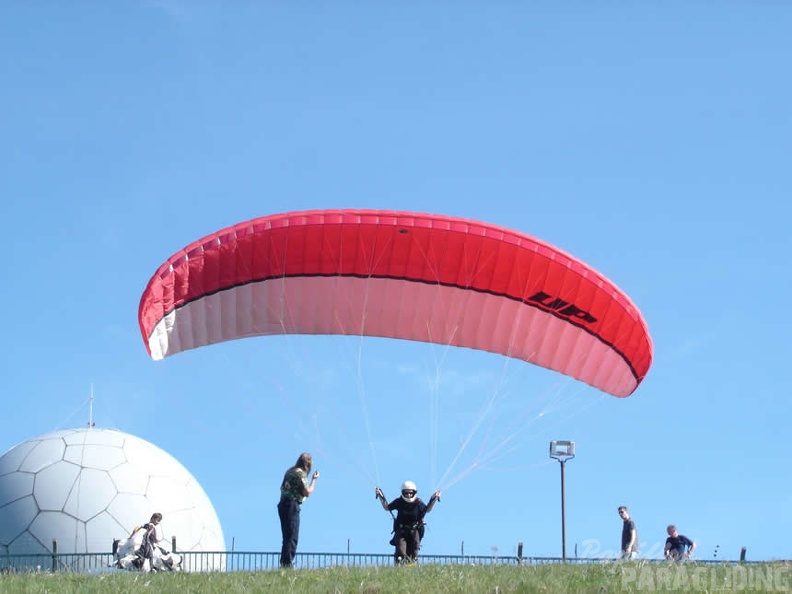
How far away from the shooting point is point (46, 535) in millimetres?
24891

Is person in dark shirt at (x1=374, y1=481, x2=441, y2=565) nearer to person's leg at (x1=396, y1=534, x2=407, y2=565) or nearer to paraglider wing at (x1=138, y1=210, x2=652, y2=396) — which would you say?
person's leg at (x1=396, y1=534, x2=407, y2=565)

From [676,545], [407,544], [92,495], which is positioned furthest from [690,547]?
[92,495]

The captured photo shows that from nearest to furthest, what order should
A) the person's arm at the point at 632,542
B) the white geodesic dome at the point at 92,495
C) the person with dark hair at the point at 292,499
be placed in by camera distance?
the person with dark hair at the point at 292,499
the person's arm at the point at 632,542
the white geodesic dome at the point at 92,495

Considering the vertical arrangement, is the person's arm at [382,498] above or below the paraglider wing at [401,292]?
below

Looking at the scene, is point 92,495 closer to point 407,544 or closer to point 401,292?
point 401,292

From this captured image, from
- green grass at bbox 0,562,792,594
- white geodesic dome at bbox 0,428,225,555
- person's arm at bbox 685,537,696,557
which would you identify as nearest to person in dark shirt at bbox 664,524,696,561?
person's arm at bbox 685,537,696,557

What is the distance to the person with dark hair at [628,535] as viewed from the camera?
693 inches

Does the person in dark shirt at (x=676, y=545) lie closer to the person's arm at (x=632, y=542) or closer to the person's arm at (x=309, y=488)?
the person's arm at (x=632, y=542)

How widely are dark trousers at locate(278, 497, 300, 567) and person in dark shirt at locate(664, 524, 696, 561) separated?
6.03m

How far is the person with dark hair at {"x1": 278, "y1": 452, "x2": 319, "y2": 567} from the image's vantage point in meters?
14.9

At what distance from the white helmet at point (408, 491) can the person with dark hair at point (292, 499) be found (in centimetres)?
144

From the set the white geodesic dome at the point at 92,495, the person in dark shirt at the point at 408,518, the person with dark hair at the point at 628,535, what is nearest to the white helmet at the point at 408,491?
the person in dark shirt at the point at 408,518

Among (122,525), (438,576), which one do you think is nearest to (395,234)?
(438,576)

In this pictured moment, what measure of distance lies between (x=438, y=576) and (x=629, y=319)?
302 inches
